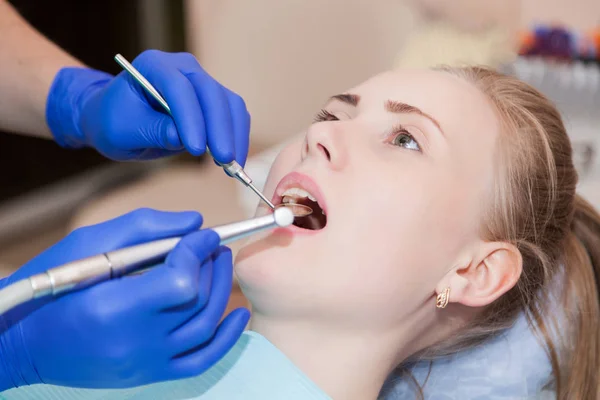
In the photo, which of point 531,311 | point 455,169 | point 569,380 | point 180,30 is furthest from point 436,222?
point 180,30

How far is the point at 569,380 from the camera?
1273 mm

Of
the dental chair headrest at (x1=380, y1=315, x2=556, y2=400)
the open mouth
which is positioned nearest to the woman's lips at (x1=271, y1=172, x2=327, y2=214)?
the open mouth

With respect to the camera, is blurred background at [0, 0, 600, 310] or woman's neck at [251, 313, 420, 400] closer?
woman's neck at [251, 313, 420, 400]

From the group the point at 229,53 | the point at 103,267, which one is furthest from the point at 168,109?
the point at 229,53

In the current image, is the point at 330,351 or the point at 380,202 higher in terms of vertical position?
the point at 380,202

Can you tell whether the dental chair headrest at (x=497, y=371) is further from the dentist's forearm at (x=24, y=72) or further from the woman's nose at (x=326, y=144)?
the dentist's forearm at (x=24, y=72)

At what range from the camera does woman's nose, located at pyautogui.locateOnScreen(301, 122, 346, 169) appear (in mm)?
997

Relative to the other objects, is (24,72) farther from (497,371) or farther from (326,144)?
(497,371)

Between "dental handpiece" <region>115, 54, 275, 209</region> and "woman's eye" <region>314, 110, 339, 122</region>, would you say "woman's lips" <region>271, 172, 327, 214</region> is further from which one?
"woman's eye" <region>314, 110, 339, 122</region>

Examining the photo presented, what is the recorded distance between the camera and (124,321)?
30.5 inches

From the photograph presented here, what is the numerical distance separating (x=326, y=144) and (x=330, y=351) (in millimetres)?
336

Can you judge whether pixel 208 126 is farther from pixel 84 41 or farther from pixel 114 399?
pixel 84 41

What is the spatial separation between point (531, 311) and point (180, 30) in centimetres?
210

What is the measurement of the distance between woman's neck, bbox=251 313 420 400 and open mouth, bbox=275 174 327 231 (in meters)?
0.18
